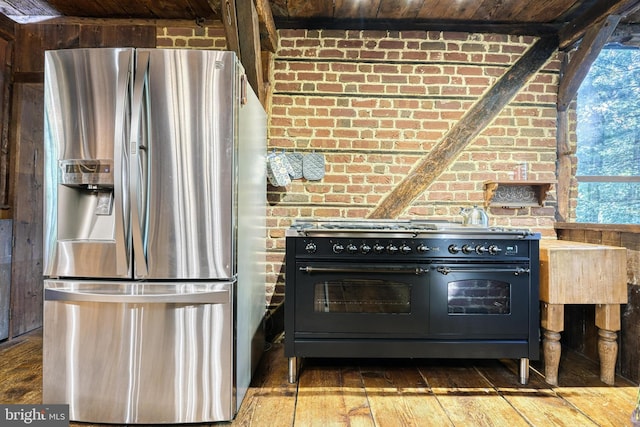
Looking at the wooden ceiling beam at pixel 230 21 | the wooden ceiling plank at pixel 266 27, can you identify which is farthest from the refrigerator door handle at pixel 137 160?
the wooden ceiling plank at pixel 266 27

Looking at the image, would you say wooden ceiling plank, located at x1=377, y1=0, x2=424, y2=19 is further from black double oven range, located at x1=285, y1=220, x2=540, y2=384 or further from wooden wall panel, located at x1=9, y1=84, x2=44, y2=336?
wooden wall panel, located at x1=9, y1=84, x2=44, y2=336

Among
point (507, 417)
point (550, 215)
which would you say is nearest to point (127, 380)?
point (507, 417)

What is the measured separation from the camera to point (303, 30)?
2758 mm

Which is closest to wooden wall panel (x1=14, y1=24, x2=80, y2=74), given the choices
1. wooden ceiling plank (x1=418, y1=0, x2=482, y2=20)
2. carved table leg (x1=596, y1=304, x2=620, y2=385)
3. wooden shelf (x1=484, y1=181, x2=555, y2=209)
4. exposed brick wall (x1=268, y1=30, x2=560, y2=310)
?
exposed brick wall (x1=268, y1=30, x2=560, y2=310)

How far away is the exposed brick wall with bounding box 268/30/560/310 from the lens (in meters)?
2.77

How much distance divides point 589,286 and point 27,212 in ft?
12.7

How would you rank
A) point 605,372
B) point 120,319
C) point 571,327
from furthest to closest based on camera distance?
point 571,327 < point 605,372 < point 120,319

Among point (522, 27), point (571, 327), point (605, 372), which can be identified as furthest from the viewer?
point (522, 27)

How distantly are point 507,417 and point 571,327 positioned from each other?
3.98 ft

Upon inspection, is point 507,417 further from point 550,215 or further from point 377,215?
point 550,215

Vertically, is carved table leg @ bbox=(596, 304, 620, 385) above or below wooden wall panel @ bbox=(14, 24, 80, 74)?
below

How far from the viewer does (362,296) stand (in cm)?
208

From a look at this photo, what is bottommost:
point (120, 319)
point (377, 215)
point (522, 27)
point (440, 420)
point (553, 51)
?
point (440, 420)

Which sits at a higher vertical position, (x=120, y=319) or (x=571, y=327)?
(x=120, y=319)
